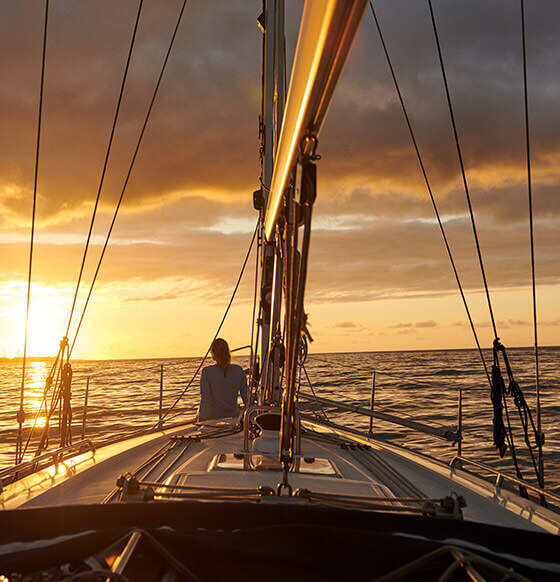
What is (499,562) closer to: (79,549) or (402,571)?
(402,571)

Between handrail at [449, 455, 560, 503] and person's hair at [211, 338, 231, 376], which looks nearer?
handrail at [449, 455, 560, 503]

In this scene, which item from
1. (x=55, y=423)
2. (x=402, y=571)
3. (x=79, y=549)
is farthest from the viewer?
(x=55, y=423)

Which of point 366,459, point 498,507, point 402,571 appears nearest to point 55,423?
point 366,459

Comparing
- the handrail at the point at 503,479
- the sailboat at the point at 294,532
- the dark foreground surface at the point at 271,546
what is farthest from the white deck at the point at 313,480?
the dark foreground surface at the point at 271,546

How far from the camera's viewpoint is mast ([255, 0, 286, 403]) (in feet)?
13.7

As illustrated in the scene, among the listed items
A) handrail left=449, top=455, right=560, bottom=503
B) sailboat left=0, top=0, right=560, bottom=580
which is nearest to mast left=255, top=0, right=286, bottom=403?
handrail left=449, top=455, right=560, bottom=503

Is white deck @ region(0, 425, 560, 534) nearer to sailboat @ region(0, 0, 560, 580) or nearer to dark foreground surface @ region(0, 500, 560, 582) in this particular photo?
sailboat @ region(0, 0, 560, 580)

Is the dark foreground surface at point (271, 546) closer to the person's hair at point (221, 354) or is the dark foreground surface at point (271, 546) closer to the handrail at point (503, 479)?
the handrail at point (503, 479)

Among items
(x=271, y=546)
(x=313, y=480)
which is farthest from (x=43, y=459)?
(x=271, y=546)

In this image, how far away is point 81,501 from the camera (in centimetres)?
261

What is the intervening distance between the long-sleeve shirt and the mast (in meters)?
0.30

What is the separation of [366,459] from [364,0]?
3.03m

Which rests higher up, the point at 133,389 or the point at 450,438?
the point at 450,438

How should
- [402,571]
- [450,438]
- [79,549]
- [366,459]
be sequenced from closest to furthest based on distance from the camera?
[402,571], [79,549], [450,438], [366,459]
